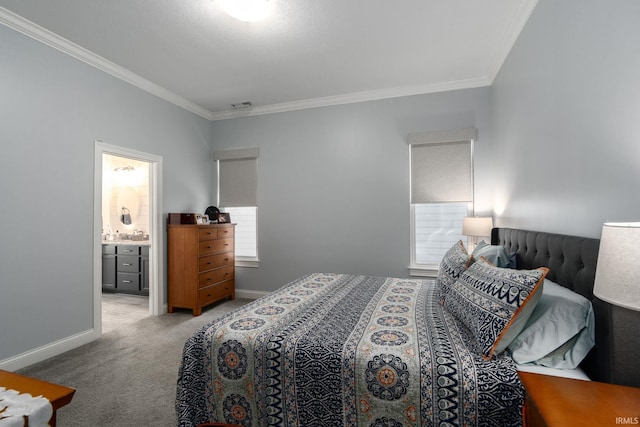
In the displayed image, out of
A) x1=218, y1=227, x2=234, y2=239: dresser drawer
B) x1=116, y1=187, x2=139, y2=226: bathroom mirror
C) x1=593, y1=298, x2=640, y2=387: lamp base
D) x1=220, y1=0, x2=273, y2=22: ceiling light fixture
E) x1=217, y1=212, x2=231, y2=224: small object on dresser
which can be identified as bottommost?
x1=593, y1=298, x2=640, y2=387: lamp base

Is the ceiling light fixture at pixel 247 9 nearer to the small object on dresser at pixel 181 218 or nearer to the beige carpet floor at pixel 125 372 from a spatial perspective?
the small object on dresser at pixel 181 218

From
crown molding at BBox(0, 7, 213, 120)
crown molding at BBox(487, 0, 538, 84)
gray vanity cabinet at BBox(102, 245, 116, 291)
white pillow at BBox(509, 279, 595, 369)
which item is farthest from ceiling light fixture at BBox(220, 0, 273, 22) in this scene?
gray vanity cabinet at BBox(102, 245, 116, 291)

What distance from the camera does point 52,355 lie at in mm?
2809

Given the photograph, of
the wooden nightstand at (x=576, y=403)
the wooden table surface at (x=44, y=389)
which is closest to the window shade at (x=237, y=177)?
the wooden table surface at (x=44, y=389)

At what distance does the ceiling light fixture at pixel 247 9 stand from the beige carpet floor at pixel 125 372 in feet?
9.31

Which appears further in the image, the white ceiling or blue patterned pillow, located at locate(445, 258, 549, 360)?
the white ceiling

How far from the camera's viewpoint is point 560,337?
1351mm

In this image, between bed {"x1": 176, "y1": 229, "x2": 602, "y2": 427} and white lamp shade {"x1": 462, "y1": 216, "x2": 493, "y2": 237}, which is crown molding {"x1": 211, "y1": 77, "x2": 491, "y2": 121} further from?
bed {"x1": 176, "y1": 229, "x2": 602, "y2": 427}

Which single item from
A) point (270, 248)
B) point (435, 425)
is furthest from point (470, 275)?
point (270, 248)

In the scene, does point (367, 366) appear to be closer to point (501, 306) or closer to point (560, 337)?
point (501, 306)

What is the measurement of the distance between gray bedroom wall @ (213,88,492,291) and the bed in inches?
86.3

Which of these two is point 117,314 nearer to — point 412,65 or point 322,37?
point 322,37

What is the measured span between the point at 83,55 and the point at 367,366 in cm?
376

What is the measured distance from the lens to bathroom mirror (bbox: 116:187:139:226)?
583 centimetres
